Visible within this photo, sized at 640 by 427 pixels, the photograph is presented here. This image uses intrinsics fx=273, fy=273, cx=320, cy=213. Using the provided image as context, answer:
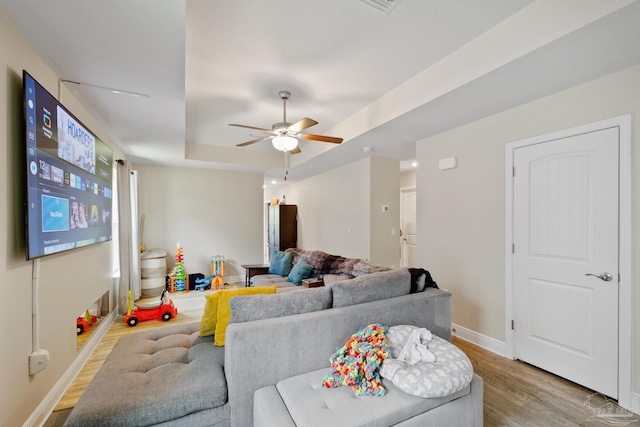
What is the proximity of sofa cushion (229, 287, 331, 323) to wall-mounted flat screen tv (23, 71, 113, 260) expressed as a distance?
4.07 feet

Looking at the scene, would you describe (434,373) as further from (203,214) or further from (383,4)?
(203,214)

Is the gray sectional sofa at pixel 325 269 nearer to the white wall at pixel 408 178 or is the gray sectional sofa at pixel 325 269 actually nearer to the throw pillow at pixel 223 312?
the throw pillow at pixel 223 312

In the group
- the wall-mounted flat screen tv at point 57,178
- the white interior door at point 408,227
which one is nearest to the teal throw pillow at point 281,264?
the wall-mounted flat screen tv at point 57,178

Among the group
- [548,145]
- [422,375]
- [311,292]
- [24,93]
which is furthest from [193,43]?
[548,145]

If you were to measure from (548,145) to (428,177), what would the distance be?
1.31 m

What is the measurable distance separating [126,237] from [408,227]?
17.6 feet

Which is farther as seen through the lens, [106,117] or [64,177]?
[106,117]

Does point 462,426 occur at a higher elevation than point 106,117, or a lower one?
lower

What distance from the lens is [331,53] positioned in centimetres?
232

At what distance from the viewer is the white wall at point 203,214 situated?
5.38 metres

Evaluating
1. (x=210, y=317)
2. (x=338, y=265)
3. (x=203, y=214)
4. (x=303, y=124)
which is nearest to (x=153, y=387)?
(x=210, y=317)

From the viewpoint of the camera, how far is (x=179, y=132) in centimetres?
344

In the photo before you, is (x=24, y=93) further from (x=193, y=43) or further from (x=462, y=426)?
(x=462, y=426)

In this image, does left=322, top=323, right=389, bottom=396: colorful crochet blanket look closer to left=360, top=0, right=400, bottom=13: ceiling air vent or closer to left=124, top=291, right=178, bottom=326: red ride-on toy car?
left=360, top=0, right=400, bottom=13: ceiling air vent
